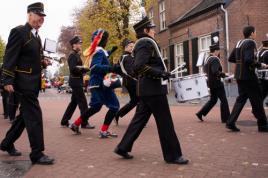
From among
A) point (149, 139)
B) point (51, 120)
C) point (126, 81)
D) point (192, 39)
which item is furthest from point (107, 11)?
point (149, 139)

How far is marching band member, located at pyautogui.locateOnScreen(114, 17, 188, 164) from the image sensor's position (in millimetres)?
6145

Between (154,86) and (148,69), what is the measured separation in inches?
11.7

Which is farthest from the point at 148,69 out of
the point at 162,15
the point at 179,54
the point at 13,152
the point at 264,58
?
the point at 162,15

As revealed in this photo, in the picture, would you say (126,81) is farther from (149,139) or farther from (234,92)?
(234,92)

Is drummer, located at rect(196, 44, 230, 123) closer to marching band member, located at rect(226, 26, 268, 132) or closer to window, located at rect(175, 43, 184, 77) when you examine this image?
marching band member, located at rect(226, 26, 268, 132)

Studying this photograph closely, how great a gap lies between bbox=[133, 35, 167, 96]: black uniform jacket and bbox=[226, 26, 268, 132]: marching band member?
3080 mm

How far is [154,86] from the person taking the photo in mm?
6262

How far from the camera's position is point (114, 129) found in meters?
10.2

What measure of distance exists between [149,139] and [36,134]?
2706 millimetres

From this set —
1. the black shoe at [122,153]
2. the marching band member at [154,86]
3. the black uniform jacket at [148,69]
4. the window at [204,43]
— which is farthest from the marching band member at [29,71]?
the window at [204,43]

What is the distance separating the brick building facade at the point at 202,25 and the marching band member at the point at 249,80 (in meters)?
16.3

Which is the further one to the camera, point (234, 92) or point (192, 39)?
point (192, 39)

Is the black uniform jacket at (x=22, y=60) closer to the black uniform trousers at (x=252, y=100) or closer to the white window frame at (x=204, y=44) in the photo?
the black uniform trousers at (x=252, y=100)

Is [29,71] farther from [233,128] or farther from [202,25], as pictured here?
[202,25]
